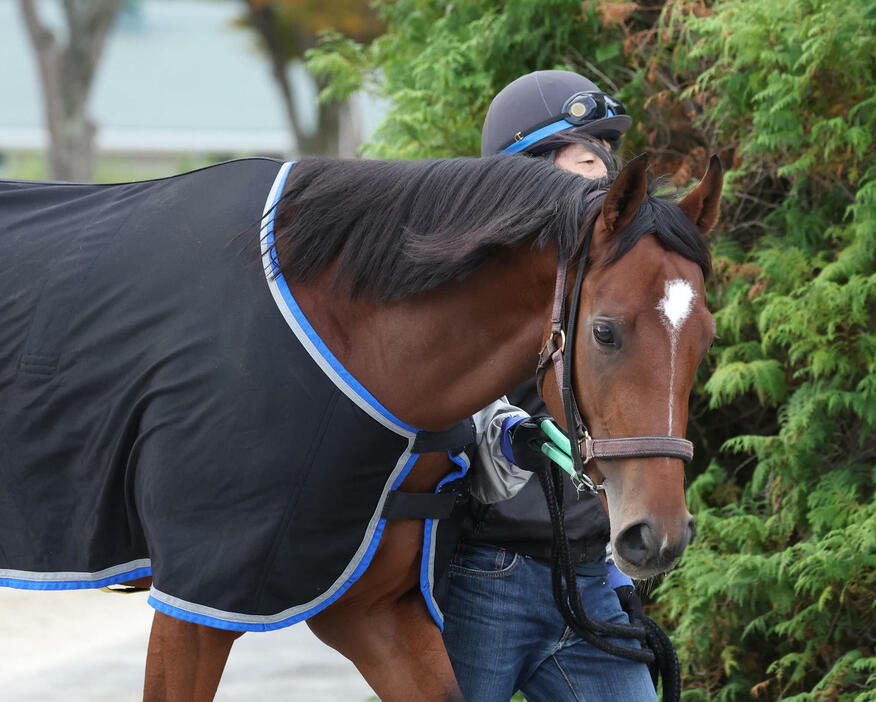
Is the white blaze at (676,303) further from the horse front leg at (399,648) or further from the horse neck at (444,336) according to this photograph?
the horse front leg at (399,648)

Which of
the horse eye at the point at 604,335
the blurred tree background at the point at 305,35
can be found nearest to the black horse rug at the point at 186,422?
the horse eye at the point at 604,335

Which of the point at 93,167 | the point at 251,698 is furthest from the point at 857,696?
the point at 93,167

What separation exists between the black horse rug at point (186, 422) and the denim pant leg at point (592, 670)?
43cm

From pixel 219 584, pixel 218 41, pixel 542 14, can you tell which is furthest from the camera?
pixel 218 41

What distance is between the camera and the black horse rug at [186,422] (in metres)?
2.15

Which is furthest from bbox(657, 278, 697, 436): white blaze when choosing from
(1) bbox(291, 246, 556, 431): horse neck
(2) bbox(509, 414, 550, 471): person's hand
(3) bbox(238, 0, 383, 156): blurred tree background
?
(3) bbox(238, 0, 383, 156): blurred tree background

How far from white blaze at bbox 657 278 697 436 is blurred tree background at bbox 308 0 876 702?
1.32m

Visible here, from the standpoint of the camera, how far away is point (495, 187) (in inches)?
86.9

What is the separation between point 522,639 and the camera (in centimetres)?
255

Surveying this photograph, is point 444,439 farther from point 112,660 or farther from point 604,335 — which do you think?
point 112,660

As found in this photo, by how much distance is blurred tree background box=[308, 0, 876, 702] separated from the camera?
316cm

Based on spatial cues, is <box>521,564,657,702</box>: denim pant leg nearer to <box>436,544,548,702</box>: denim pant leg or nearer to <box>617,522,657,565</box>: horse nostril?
<box>436,544,548,702</box>: denim pant leg

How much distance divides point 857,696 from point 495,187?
6.05 feet

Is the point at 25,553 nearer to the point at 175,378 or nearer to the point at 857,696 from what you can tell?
the point at 175,378
